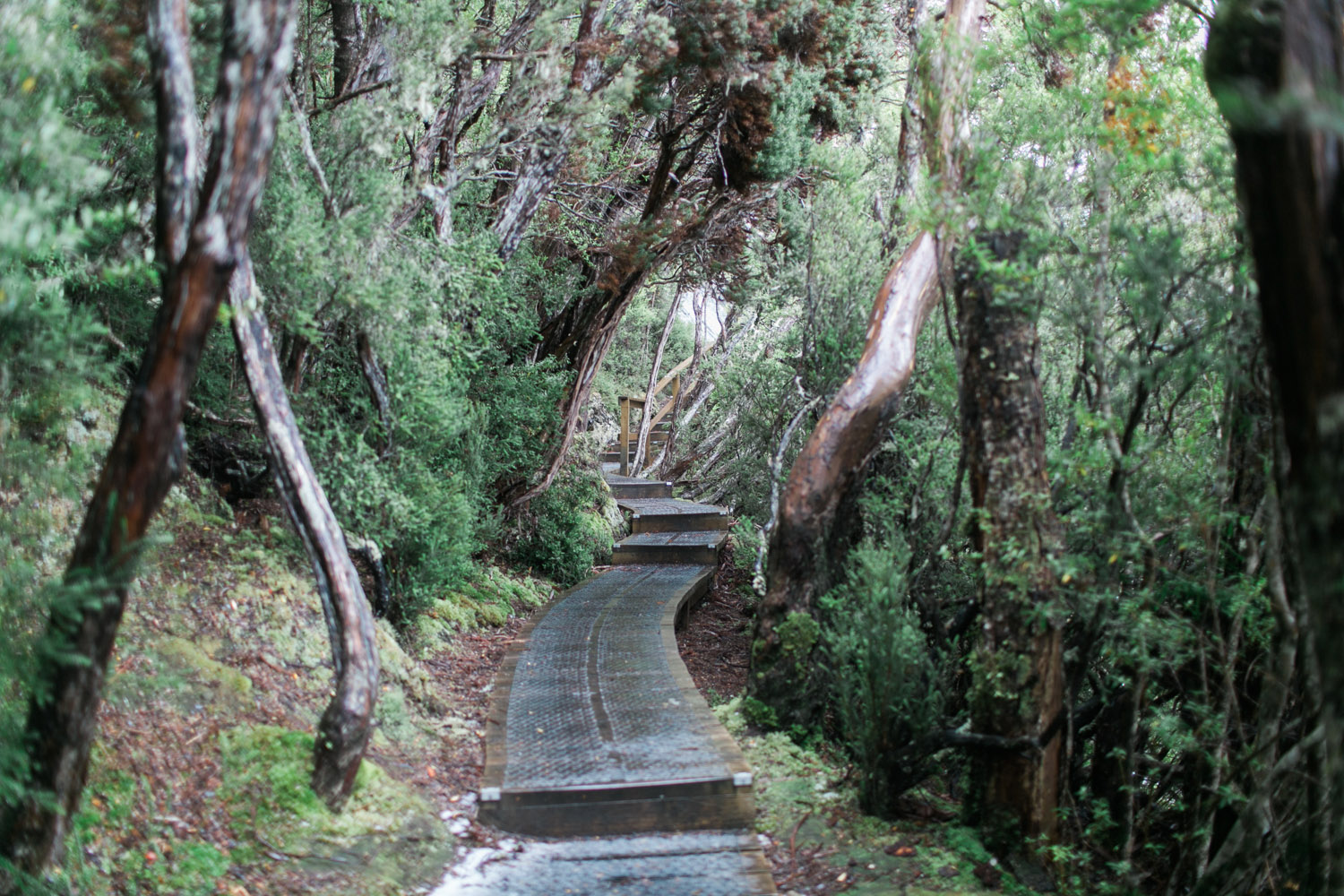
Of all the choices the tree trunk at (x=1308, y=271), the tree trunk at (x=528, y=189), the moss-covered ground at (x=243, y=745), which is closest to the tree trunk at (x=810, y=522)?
the moss-covered ground at (x=243, y=745)

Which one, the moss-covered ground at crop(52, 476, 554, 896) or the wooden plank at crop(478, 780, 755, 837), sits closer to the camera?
the moss-covered ground at crop(52, 476, 554, 896)

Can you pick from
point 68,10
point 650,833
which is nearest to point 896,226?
point 650,833

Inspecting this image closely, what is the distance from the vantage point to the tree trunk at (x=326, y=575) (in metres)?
4.07

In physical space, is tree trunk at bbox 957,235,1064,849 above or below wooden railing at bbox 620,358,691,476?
below

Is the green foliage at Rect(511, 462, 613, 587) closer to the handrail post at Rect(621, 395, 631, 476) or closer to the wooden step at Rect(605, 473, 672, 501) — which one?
the wooden step at Rect(605, 473, 672, 501)

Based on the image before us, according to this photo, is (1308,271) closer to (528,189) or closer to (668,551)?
(528,189)

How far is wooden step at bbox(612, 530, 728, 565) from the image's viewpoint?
35.9 feet

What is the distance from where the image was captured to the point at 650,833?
14.6 ft

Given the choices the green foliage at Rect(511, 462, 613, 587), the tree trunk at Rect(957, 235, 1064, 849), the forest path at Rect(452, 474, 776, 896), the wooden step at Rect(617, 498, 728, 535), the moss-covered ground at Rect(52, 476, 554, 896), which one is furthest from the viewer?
the wooden step at Rect(617, 498, 728, 535)

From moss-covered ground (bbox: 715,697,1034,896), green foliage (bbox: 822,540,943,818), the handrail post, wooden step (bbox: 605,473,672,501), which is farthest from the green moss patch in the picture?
the handrail post

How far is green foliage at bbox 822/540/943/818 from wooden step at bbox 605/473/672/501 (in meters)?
9.35

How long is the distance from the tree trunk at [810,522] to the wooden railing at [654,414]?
9517mm

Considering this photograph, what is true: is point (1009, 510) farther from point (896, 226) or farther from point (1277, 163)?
point (896, 226)

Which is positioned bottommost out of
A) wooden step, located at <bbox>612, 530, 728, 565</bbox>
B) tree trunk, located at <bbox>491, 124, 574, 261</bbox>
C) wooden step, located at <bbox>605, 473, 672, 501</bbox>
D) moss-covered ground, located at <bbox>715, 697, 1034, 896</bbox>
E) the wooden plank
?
moss-covered ground, located at <bbox>715, 697, 1034, 896</bbox>
